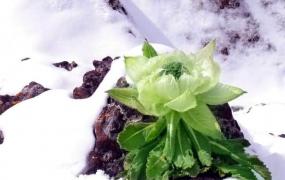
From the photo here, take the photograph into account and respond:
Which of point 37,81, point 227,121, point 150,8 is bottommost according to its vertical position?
point 227,121

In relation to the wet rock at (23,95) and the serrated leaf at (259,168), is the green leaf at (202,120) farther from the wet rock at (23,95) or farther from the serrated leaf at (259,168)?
the wet rock at (23,95)

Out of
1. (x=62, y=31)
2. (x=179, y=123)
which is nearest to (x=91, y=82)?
(x=179, y=123)

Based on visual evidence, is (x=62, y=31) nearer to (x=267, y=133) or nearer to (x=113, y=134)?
(x=267, y=133)

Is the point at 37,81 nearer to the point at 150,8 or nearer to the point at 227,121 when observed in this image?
the point at 227,121

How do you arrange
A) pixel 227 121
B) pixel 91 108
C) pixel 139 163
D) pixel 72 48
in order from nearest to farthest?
pixel 139 163, pixel 227 121, pixel 91 108, pixel 72 48

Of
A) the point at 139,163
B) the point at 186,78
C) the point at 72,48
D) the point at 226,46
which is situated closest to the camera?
the point at 186,78

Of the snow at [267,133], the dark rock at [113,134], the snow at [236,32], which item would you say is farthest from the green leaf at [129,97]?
the snow at [236,32]

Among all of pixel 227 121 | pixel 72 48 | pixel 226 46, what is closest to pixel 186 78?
pixel 227 121
